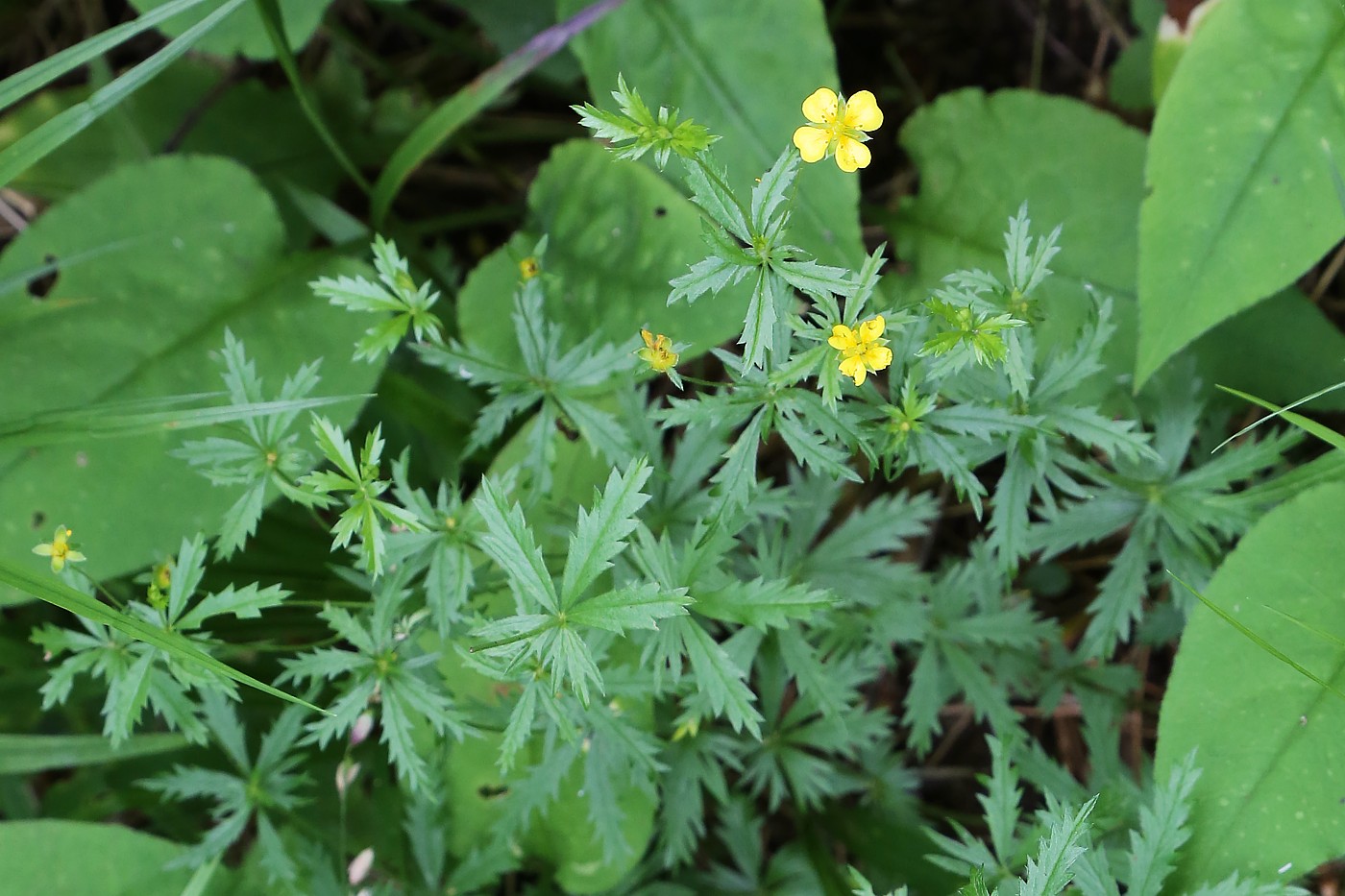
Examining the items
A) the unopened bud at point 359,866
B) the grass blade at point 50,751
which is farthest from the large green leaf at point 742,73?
the grass blade at point 50,751

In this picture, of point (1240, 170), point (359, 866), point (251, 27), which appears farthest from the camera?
point (251, 27)

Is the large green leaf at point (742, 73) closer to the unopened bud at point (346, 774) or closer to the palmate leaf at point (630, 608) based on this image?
the palmate leaf at point (630, 608)

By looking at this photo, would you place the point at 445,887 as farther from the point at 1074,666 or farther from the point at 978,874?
the point at 1074,666

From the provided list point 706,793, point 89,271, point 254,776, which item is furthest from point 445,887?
point 89,271

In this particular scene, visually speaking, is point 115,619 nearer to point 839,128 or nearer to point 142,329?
point 142,329

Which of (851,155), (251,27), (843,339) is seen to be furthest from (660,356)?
(251,27)

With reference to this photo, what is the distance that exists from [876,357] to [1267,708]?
0.96m

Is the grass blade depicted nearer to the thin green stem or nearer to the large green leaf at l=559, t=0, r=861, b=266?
the thin green stem

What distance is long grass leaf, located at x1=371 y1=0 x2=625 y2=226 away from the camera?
85.5 inches

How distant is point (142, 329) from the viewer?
219 cm

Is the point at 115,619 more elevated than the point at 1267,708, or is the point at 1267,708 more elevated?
the point at 115,619

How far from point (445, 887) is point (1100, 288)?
1.96 m

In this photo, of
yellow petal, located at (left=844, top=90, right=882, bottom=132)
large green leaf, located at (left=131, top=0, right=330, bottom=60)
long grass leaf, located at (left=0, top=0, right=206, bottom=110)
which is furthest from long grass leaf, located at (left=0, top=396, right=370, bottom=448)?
large green leaf, located at (left=131, top=0, right=330, bottom=60)

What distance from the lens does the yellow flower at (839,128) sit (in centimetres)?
113
